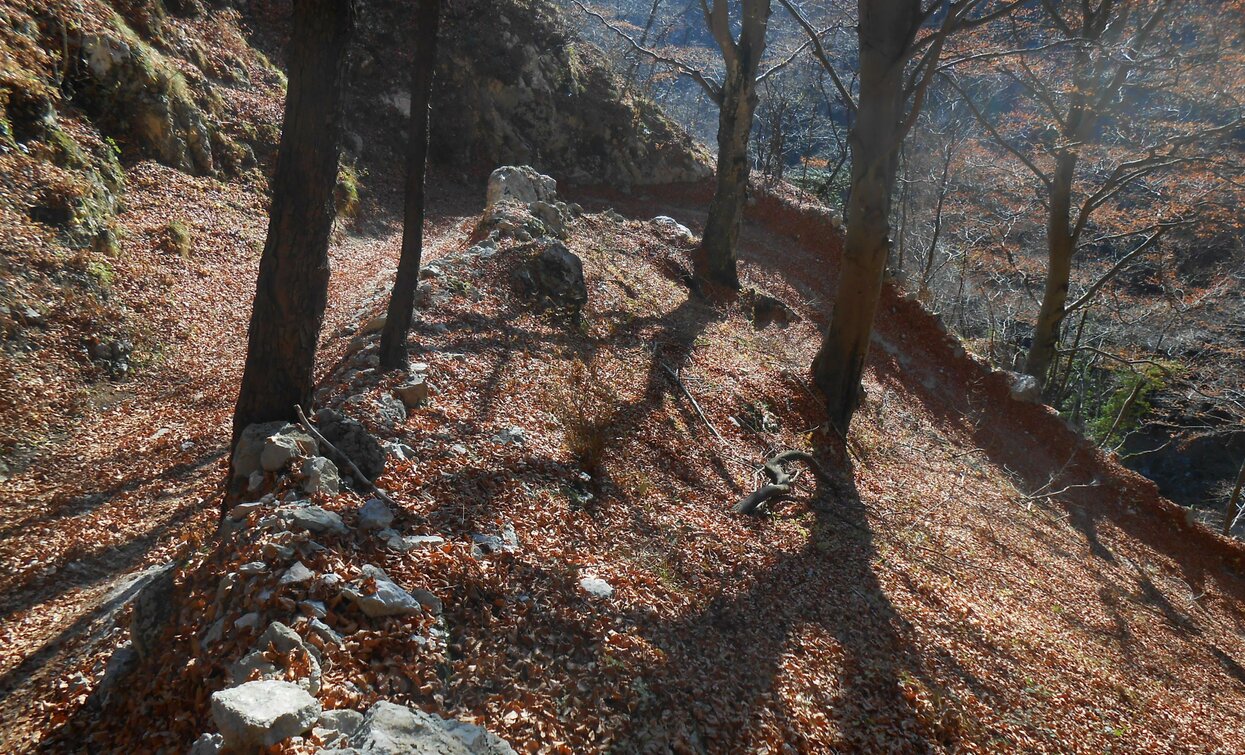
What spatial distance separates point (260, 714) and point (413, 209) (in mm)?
4454

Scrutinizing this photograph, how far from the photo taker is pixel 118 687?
322 cm

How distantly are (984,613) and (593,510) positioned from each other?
3959mm

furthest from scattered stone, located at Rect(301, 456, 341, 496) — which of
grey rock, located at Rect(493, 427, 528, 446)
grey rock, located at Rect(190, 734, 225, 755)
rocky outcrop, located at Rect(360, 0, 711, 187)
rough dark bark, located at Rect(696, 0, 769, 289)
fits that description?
rocky outcrop, located at Rect(360, 0, 711, 187)

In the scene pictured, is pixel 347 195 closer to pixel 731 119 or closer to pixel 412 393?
pixel 731 119

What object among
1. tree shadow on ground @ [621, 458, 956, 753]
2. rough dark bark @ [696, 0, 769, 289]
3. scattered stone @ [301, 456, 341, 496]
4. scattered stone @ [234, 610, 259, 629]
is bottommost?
tree shadow on ground @ [621, 458, 956, 753]

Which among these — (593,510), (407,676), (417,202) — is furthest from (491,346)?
(407,676)

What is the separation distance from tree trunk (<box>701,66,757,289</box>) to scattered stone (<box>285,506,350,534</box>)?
929 centimetres

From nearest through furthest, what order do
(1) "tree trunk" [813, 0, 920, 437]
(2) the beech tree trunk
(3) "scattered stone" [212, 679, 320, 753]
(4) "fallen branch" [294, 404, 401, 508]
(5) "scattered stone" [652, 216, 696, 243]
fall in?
(3) "scattered stone" [212, 679, 320, 753] < (2) the beech tree trunk < (4) "fallen branch" [294, 404, 401, 508] < (1) "tree trunk" [813, 0, 920, 437] < (5) "scattered stone" [652, 216, 696, 243]

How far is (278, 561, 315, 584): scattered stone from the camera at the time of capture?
3.30 m

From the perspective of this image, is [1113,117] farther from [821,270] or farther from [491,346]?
[491,346]

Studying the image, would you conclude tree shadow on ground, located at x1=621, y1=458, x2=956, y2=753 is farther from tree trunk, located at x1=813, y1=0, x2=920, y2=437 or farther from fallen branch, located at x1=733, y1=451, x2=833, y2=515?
tree trunk, located at x1=813, y1=0, x2=920, y2=437

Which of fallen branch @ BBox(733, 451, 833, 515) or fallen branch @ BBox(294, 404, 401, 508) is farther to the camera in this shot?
fallen branch @ BBox(733, 451, 833, 515)

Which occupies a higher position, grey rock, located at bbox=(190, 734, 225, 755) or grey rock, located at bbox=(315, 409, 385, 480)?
grey rock, located at bbox=(315, 409, 385, 480)

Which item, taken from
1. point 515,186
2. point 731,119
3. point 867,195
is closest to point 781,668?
point 867,195
